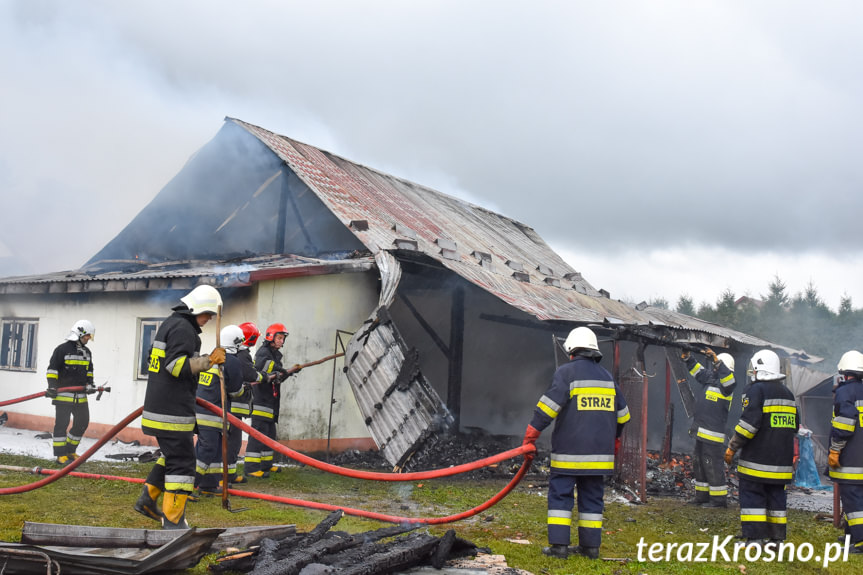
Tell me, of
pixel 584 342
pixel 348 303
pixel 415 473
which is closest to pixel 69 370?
pixel 348 303

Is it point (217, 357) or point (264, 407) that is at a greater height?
point (217, 357)

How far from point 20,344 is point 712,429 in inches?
484

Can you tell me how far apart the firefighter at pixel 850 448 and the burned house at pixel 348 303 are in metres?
2.20

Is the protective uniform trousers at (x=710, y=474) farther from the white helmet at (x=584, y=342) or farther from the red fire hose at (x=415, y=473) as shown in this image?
the white helmet at (x=584, y=342)

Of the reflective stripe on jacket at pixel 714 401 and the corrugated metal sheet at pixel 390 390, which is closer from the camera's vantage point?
the reflective stripe on jacket at pixel 714 401

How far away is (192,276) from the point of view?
10.2 metres

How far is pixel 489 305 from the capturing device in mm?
14664

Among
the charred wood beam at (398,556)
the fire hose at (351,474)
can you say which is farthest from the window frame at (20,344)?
the charred wood beam at (398,556)

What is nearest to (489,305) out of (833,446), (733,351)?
(733,351)

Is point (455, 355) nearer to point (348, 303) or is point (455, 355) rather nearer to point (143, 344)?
point (348, 303)

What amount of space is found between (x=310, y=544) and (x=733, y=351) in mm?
12799

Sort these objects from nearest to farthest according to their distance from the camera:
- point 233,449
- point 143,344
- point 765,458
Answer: point 765,458 → point 233,449 → point 143,344

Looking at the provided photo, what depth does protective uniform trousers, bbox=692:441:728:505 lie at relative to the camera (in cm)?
857

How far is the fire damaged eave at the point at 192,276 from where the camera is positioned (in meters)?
9.98
